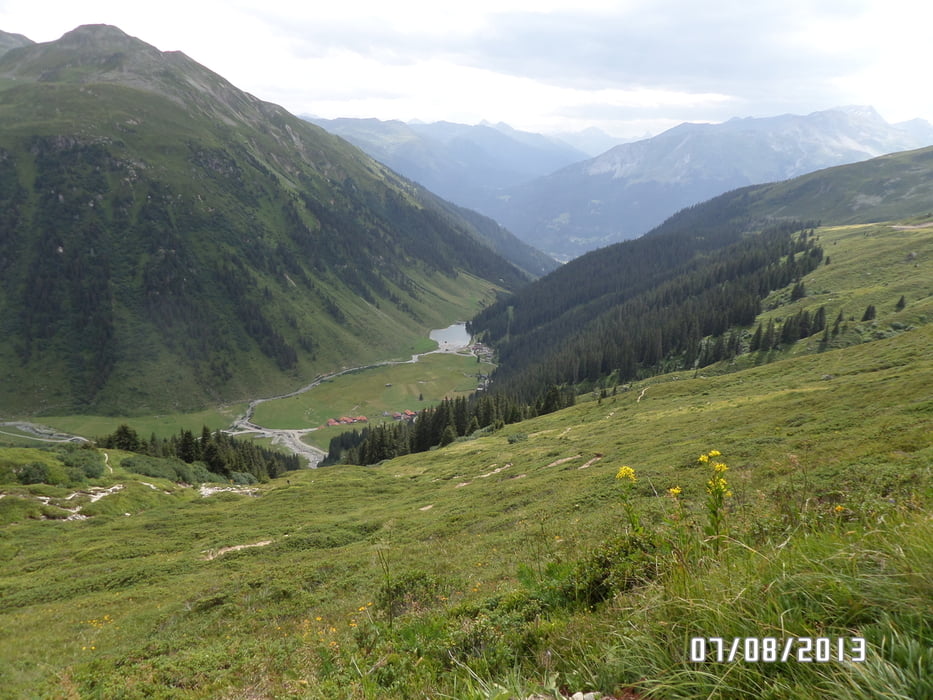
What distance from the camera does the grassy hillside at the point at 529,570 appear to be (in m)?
3.56

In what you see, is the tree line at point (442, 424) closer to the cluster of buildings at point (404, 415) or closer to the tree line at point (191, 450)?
the tree line at point (191, 450)

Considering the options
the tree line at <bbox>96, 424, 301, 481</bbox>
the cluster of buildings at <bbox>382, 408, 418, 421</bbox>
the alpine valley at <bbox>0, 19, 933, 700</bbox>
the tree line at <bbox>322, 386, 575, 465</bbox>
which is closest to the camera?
the alpine valley at <bbox>0, 19, 933, 700</bbox>

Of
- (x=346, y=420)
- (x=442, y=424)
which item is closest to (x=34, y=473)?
(x=442, y=424)

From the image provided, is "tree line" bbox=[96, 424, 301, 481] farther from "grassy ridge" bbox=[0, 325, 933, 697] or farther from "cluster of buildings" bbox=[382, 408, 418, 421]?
"cluster of buildings" bbox=[382, 408, 418, 421]

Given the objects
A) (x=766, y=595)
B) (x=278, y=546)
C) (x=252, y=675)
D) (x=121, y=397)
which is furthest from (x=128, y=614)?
(x=121, y=397)

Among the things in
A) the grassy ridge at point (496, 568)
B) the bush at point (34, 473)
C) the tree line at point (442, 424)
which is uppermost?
the grassy ridge at point (496, 568)

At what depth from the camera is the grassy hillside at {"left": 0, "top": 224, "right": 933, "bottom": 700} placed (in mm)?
3559

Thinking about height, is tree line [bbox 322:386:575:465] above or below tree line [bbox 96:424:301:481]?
below

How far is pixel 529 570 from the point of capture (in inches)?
278
